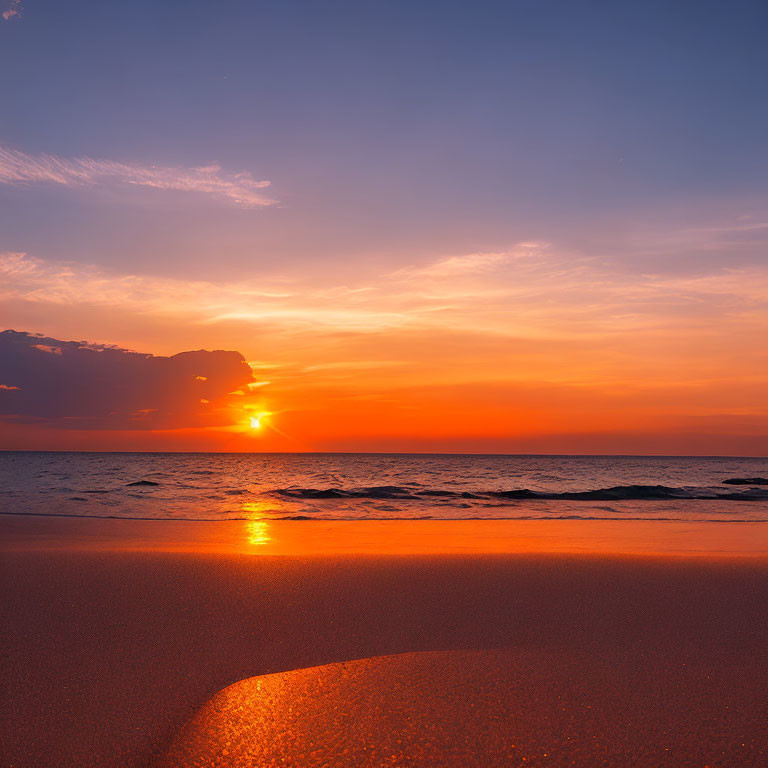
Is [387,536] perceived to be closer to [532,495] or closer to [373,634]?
[373,634]

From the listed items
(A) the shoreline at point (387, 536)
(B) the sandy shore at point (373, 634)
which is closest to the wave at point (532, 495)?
(A) the shoreline at point (387, 536)

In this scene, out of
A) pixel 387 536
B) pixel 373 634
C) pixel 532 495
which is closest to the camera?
pixel 373 634

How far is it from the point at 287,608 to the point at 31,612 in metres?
2.38

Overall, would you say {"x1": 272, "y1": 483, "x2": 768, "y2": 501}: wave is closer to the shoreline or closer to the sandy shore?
the shoreline

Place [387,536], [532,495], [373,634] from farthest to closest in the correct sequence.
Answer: [532,495] < [387,536] < [373,634]

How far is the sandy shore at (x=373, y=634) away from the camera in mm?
3463

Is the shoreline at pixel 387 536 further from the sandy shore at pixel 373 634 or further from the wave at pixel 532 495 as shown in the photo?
→ the wave at pixel 532 495

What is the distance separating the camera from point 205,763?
10.3 ft

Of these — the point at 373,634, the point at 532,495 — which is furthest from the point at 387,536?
the point at 532,495

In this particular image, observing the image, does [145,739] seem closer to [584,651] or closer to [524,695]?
[524,695]

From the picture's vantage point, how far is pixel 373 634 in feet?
16.7

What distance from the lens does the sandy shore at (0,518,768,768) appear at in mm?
3463

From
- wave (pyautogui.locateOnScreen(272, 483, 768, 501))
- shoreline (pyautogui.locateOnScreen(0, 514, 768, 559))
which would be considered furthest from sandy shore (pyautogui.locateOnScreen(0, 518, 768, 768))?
wave (pyautogui.locateOnScreen(272, 483, 768, 501))

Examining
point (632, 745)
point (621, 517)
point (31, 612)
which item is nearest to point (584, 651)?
point (632, 745)
